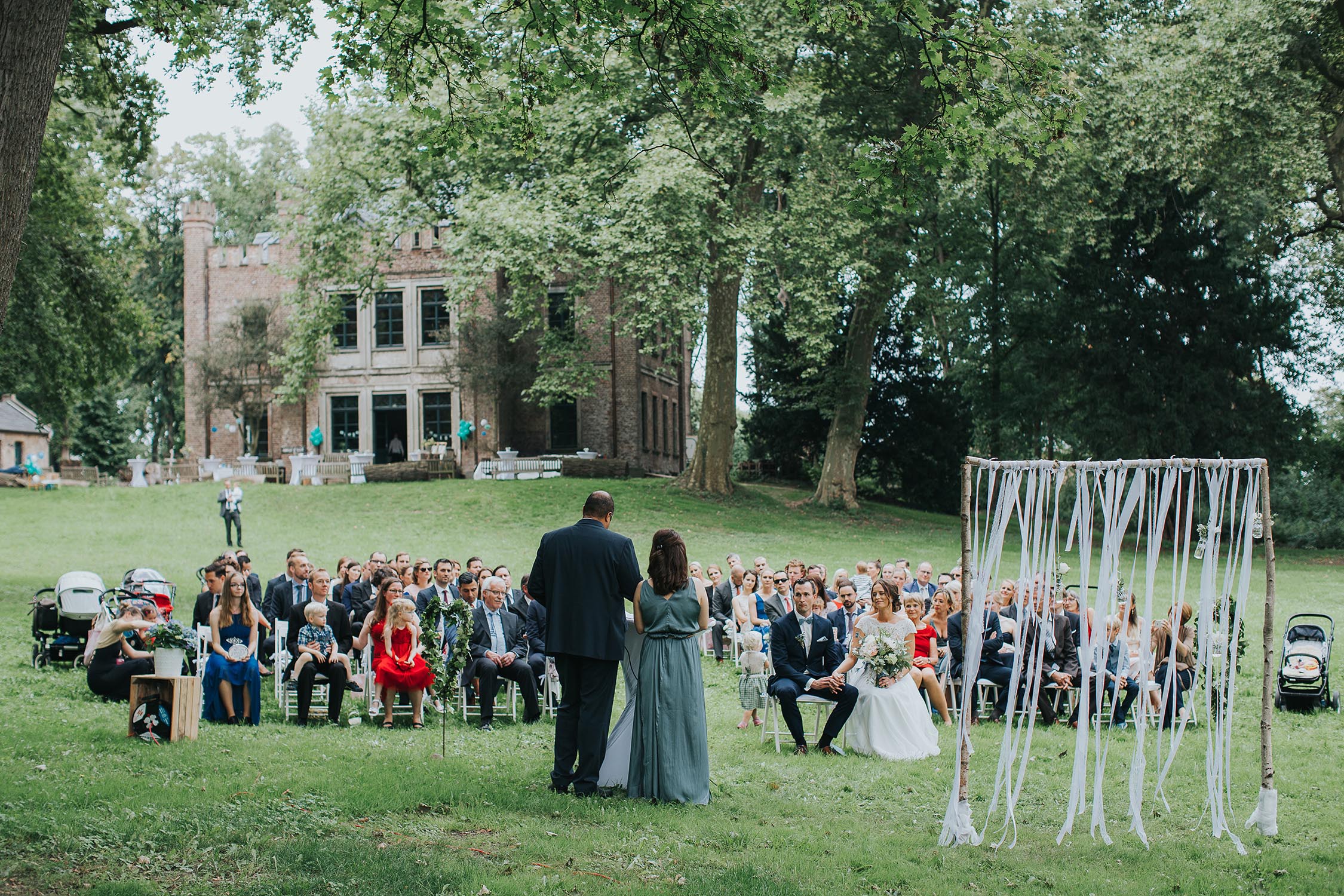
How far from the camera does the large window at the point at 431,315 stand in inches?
1714

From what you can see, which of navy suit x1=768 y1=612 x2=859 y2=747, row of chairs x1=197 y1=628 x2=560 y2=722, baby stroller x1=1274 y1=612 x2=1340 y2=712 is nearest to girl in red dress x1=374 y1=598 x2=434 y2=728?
row of chairs x1=197 y1=628 x2=560 y2=722

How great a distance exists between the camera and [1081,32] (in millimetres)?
29156

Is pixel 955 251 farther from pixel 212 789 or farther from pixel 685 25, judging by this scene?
pixel 212 789

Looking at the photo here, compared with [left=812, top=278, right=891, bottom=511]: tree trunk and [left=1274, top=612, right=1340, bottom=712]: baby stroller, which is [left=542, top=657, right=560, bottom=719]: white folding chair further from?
[left=812, top=278, right=891, bottom=511]: tree trunk

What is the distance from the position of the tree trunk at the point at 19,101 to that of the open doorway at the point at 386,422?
127 ft

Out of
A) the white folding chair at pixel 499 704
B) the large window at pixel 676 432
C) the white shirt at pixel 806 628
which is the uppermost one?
the large window at pixel 676 432

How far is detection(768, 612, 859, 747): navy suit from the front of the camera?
980 centimetres

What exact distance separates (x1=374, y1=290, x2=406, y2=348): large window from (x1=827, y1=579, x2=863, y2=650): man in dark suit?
3384 centimetres

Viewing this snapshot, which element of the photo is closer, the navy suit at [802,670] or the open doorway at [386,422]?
the navy suit at [802,670]

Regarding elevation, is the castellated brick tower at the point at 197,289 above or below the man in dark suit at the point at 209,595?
above

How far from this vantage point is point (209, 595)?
38.2 ft

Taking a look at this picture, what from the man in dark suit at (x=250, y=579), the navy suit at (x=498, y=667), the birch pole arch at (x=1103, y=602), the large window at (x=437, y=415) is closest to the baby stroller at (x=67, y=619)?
the man in dark suit at (x=250, y=579)

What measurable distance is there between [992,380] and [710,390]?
8.62m

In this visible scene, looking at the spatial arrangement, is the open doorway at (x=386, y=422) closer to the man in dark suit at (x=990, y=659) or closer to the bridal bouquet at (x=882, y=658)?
the man in dark suit at (x=990, y=659)
